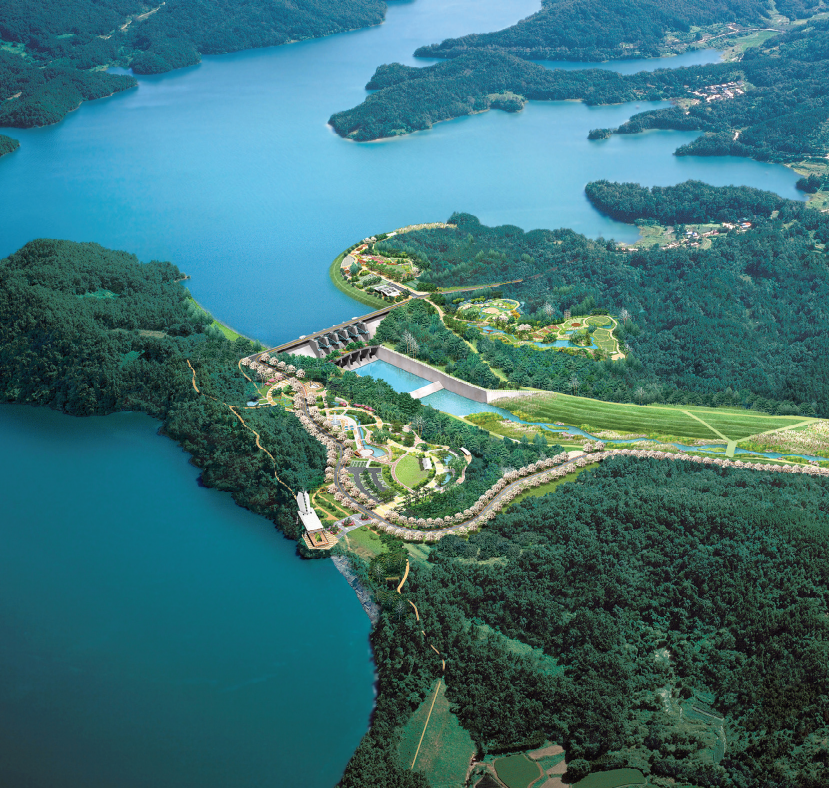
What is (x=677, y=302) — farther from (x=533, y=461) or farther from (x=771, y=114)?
(x=771, y=114)

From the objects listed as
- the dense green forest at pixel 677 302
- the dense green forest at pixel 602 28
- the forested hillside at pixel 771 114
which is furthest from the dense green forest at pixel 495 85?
the dense green forest at pixel 677 302

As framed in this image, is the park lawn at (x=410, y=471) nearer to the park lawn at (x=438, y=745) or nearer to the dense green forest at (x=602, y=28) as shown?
the park lawn at (x=438, y=745)

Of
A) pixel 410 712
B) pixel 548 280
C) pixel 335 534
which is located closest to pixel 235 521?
pixel 335 534

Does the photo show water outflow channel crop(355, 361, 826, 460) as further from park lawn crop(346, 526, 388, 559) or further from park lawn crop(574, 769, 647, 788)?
park lawn crop(574, 769, 647, 788)

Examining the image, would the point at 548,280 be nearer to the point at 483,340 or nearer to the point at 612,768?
the point at 483,340

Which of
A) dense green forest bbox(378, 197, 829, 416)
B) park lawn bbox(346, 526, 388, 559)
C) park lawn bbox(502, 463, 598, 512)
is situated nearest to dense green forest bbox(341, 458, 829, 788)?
park lawn bbox(502, 463, 598, 512)

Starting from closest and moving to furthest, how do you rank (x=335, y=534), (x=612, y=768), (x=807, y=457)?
(x=612, y=768), (x=335, y=534), (x=807, y=457)
